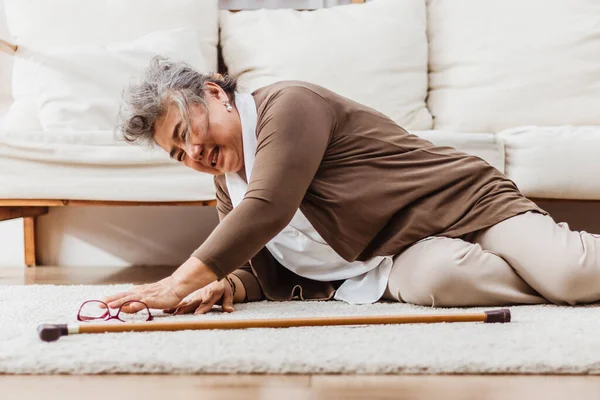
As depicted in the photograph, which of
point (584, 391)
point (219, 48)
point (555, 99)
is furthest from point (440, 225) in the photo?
point (219, 48)

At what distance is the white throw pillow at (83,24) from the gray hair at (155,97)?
1.02 meters

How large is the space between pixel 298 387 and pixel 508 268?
2.55 feet

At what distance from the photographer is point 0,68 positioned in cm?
257

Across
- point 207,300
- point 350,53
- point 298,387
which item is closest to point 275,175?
point 207,300

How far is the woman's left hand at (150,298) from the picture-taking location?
45.4 inches

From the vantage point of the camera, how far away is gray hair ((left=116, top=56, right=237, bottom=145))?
1280 millimetres

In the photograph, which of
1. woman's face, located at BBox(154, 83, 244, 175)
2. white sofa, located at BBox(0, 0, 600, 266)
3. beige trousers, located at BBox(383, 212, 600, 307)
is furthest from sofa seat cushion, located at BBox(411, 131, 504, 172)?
woman's face, located at BBox(154, 83, 244, 175)

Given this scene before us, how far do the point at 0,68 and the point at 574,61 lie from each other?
2134mm

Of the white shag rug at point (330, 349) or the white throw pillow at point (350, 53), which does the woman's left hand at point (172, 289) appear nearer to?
the white shag rug at point (330, 349)

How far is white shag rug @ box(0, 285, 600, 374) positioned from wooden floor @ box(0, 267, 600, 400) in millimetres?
15

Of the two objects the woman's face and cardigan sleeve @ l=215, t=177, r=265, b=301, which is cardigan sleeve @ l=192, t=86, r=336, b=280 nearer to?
the woman's face

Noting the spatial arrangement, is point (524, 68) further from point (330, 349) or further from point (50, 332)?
point (50, 332)

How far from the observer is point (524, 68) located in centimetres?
223

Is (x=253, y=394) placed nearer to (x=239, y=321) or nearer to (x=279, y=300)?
(x=239, y=321)
